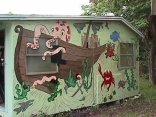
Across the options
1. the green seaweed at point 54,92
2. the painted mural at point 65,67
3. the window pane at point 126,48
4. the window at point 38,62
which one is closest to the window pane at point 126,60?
the window pane at point 126,48

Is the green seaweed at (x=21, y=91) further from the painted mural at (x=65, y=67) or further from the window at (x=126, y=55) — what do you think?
the window at (x=126, y=55)

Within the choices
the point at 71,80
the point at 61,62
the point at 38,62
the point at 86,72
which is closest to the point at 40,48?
the point at 38,62

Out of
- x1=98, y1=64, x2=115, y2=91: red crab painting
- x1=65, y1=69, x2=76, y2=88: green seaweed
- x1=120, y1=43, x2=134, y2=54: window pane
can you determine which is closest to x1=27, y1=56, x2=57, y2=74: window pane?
x1=65, y1=69, x2=76, y2=88: green seaweed

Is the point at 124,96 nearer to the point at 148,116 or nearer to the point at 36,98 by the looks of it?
the point at 148,116

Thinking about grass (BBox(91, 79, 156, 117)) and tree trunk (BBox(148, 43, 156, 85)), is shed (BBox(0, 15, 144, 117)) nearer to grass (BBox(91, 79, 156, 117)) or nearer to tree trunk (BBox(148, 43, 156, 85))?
grass (BBox(91, 79, 156, 117))

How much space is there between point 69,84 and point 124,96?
9.51ft

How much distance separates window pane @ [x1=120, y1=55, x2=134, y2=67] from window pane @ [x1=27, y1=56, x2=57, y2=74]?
10.5 ft

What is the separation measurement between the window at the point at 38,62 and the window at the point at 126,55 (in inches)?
127

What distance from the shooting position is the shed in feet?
20.5

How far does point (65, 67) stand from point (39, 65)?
2.97ft

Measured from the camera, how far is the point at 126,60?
9445 mm

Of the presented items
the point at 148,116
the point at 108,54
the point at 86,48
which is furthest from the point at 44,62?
the point at 148,116

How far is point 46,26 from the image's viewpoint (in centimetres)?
682

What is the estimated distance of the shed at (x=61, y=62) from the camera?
20.5ft
